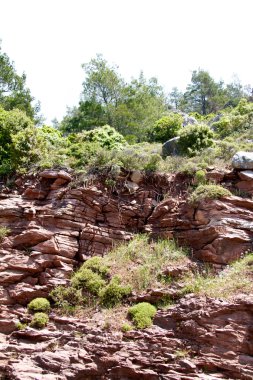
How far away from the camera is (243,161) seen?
1739 centimetres

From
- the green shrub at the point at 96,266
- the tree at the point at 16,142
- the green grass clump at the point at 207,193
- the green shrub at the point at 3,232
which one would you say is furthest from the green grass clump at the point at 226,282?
the tree at the point at 16,142

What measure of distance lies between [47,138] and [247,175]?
35.2 ft

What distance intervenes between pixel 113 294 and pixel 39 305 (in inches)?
104

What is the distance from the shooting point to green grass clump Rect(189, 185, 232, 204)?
16.3m

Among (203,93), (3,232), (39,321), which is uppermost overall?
(203,93)

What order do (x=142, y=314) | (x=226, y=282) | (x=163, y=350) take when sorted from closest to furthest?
(x=163, y=350)
(x=142, y=314)
(x=226, y=282)

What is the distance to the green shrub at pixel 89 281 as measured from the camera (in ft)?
48.9

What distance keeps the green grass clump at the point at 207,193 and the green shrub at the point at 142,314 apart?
5.11 meters

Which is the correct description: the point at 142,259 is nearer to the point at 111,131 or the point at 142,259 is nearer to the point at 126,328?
the point at 126,328

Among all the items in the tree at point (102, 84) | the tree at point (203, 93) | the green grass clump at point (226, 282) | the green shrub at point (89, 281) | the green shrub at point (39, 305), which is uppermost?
the tree at point (203, 93)

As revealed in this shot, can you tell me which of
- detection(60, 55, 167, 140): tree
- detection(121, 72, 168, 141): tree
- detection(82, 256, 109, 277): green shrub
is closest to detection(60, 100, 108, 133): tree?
detection(60, 55, 167, 140): tree

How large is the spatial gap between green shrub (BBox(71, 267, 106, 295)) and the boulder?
7.62 m

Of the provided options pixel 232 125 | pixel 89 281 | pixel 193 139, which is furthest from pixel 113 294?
pixel 232 125

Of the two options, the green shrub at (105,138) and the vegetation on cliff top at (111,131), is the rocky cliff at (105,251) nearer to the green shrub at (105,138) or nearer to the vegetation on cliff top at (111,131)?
the vegetation on cliff top at (111,131)
